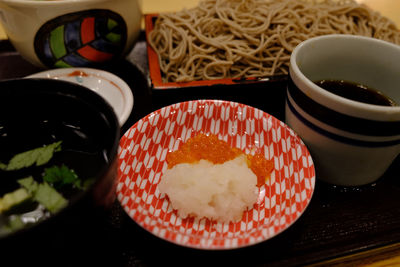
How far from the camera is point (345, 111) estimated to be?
0.98m

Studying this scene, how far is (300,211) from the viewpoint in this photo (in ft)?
3.14

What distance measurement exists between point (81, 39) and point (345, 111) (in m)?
1.16

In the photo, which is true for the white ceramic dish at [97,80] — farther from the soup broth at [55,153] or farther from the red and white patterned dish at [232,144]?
the soup broth at [55,153]

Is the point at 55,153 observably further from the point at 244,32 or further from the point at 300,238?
the point at 244,32

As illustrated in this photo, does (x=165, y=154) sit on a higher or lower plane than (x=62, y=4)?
lower

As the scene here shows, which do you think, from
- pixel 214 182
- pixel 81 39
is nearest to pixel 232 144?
pixel 214 182

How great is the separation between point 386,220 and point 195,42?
4.00 ft

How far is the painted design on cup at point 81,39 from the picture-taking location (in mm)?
1400

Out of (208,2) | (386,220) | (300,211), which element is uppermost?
(208,2)

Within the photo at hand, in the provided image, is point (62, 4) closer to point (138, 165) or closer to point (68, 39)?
point (68, 39)

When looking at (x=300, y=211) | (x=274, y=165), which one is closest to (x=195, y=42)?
(x=274, y=165)

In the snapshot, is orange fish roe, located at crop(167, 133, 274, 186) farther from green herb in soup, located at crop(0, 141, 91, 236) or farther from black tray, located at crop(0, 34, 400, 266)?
green herb in soup, located at crop(0, 141, 91, 236)

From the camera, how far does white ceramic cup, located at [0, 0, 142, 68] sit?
134 cm

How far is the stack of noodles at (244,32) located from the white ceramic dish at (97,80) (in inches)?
10.2
